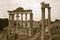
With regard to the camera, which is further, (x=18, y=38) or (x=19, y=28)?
(x=19, y=28)

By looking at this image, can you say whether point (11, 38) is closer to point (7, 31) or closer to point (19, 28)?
point (7, 31)

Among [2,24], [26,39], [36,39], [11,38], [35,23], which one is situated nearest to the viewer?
[36,39]

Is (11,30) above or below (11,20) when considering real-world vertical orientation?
below

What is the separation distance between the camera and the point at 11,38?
30.2 metres

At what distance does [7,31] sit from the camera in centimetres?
3309

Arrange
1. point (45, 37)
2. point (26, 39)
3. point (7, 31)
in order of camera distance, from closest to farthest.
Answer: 1. point (45, 37)
2. point (26, 39)
3. point (7, 31)

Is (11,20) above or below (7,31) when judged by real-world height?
above

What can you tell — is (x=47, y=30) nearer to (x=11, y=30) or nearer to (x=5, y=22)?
(x=11, y=30)

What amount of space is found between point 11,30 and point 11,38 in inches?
138

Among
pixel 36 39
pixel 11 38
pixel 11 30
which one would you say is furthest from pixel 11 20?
pixel 36 39

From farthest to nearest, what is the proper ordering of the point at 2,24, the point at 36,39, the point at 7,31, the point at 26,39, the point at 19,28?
the point at 2,24
the point at 19,28
the point at 7,31
the point at 26,39
the point at 36,39

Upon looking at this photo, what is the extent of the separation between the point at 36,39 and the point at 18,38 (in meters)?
6.04

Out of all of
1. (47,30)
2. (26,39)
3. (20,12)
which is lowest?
(26,39)

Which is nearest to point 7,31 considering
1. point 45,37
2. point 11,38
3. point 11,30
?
point 11,30
